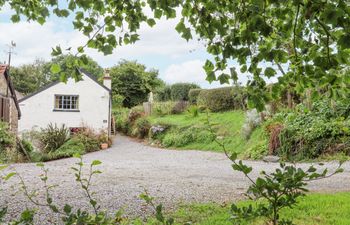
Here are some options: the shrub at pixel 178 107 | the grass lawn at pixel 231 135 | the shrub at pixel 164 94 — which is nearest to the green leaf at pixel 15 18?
the grass lawn at pixel 231 135

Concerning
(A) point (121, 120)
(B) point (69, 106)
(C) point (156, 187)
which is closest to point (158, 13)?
(C) point (156, 187)

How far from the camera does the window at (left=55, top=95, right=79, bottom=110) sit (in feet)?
74.5

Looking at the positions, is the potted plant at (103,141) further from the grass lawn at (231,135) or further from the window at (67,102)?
the window at (67,102)

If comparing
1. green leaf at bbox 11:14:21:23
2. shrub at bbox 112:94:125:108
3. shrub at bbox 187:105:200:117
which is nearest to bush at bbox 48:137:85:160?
shrub at bbox 112:94:125:108

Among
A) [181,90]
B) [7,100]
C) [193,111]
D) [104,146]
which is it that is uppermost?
[181,90]

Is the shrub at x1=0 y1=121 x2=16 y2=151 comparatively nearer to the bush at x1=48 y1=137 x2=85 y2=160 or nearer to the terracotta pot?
the bush at x1=48 y1=137 x2=85 y2=160

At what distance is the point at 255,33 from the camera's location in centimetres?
192

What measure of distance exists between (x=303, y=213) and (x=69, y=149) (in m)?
13.9

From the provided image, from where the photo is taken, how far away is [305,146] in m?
11.0

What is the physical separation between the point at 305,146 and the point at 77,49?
10041 mm

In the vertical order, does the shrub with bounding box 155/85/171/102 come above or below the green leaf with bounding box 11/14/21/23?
above

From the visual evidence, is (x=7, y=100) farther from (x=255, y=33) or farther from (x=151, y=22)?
(x=255, y=33)

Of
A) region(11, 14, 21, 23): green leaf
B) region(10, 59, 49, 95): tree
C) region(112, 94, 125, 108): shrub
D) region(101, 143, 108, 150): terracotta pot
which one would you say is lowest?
region(101, 143, 108, 150): terracotta pot

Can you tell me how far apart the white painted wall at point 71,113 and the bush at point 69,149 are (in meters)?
4.29
